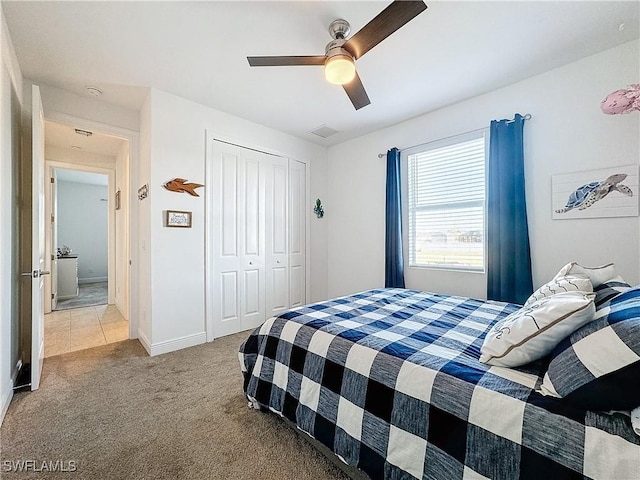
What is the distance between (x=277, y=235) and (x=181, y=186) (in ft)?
4.58

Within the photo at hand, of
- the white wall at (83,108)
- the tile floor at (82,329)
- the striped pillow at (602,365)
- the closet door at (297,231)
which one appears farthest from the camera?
the closet door at (297,231)

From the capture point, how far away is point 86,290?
6074mm

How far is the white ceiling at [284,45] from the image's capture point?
5.81 feet

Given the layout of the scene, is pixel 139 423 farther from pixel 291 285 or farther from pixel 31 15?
pixel 31 15

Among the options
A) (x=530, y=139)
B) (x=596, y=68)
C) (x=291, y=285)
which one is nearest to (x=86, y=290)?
(x=291, y=285)

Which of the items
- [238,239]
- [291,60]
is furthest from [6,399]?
[291,60]

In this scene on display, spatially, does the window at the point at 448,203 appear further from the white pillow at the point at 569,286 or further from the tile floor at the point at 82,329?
the tile floor at the point at 82,329

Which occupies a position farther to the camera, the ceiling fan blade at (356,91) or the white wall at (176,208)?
the white wall at (176,208)

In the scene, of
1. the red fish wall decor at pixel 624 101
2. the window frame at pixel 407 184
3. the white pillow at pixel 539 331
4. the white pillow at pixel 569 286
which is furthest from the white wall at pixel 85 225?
the red fish wall decor at pixel 624 101

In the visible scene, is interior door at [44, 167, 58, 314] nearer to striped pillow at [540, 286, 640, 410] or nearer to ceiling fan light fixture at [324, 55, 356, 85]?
ceiling fan light fixture at [324, 55, 356, 85]

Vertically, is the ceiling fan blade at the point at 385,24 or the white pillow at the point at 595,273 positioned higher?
the ceiling fan blade at the point at 385,24

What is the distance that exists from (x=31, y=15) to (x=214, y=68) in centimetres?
116

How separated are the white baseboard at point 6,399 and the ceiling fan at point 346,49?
2.73 m

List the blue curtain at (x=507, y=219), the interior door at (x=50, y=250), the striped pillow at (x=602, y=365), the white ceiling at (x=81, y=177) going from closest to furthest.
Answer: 1. the striped pillow at (x=602, y=365)
2. the blue curtain at (x=507, y=219)
3. the interior door at (x=50, y=250)
4. the white ceiling at (x=81, y=177)
